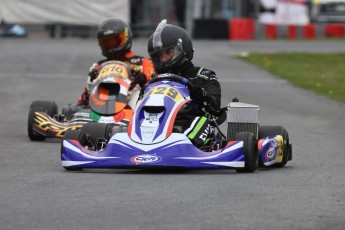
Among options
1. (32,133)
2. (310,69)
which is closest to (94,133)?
(32,133)

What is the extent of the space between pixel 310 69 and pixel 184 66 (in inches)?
627

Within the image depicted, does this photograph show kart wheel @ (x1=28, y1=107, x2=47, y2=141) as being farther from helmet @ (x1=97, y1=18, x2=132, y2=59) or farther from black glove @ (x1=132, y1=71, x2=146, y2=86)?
helmet @ (x1=97, y1=18, x2=132, y2=59)

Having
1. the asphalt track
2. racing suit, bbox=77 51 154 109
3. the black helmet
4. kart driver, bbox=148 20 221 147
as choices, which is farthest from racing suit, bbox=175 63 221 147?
racing suit, bbox=77 51 154 109

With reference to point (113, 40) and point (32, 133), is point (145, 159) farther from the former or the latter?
point (113, 40)

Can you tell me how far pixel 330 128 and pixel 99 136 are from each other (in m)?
5.30

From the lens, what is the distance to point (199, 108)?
33.6 feet

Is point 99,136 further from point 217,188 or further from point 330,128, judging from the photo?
point 330,128

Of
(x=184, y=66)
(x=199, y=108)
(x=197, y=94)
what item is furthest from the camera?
(x=184, y=66)

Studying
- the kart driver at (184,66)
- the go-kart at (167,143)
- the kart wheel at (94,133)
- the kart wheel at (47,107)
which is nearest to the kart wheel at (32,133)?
the kart wheel at (47,107)

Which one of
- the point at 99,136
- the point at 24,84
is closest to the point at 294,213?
the point at 99,136

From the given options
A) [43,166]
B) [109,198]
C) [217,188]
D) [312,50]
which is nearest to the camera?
[109,198]

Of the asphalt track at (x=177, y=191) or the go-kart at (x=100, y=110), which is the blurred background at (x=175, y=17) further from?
the go-kart at (x=100, y=110)

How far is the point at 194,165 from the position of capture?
9.27 metres

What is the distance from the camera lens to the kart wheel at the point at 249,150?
9.35 meters
